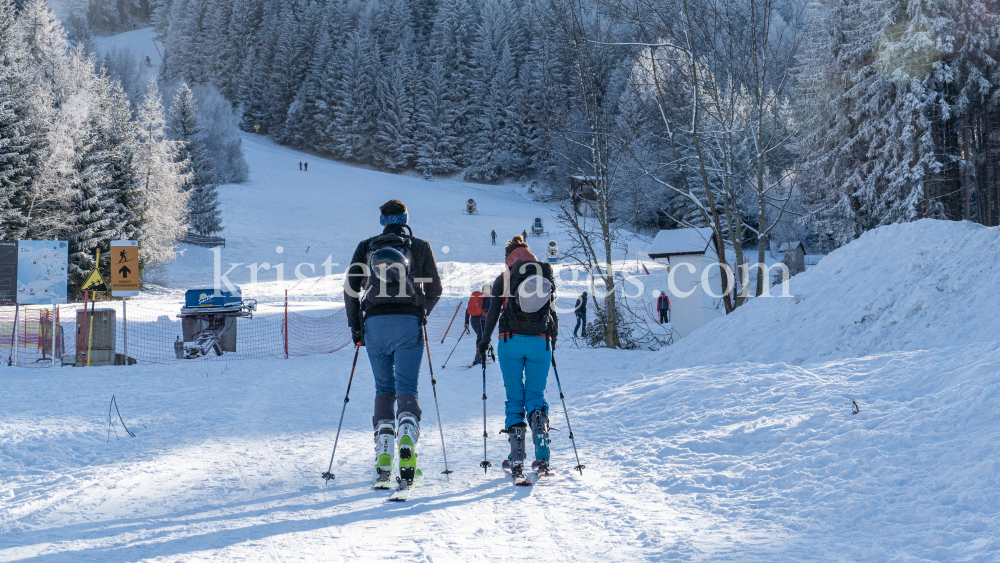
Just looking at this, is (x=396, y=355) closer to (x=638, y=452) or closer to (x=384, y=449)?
(x=384, y=449)

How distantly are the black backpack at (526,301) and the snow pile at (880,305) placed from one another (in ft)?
14.5

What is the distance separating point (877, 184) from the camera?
23.8m

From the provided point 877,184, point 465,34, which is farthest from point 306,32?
point 877,184

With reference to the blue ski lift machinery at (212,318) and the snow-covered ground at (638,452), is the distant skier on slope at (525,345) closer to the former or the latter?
the snow-covered ground at (638,452)

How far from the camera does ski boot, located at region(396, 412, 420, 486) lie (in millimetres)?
4445

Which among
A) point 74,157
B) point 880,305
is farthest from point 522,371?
point 74,157

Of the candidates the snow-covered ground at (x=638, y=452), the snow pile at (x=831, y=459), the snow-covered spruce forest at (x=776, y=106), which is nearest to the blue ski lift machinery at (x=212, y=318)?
the snow-covered ground at (x=638, y=452)

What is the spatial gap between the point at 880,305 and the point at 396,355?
6.64m

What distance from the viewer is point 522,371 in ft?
17.1

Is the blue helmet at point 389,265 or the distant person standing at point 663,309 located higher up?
the blue helmet at point 389,265

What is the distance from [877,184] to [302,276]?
27.2m

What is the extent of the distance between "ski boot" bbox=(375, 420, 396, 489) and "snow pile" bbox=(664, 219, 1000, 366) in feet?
18.7

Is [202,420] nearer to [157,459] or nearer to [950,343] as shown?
[157,459]

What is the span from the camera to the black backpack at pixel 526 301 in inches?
202
